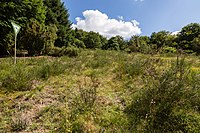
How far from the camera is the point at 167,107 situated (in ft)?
11.0

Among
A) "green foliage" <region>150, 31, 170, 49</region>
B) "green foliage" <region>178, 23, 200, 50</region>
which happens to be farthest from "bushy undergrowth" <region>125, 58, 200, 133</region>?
"green foliage" <region>178, 23, 200, 50</region>

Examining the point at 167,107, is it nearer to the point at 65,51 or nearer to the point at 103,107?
the point at 103,107

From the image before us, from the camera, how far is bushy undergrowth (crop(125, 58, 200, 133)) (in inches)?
123

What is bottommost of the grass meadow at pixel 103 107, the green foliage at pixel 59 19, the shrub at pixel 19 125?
the shrub at pixel 19 125

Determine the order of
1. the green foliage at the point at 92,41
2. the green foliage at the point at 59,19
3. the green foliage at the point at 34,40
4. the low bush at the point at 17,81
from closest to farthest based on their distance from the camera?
the low bush at the point at 17,81
the green foliage at the point at 34,40
the green foliage at the point at 59,19
the green foliage at the point at 92,41

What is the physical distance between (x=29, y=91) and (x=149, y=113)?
2471 millimetres

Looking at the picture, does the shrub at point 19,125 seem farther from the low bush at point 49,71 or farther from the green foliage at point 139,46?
the green foliage at point 139,46

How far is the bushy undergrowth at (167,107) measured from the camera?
10.3 feet

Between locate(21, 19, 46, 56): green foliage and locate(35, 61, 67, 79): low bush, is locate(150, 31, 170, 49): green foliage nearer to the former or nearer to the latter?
locate(35, 61, 67, 79): low bush

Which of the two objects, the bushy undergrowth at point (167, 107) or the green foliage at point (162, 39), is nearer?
the bushy undergrowth at point (167, 107)

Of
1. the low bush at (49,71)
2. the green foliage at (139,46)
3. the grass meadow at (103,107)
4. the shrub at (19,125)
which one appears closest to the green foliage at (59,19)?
the green foliage at (139,46)

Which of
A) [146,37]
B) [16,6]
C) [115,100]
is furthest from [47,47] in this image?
[146,37]

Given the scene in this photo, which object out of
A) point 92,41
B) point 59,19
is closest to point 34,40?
point 59,19

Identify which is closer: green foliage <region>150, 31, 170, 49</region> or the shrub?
the shrub
